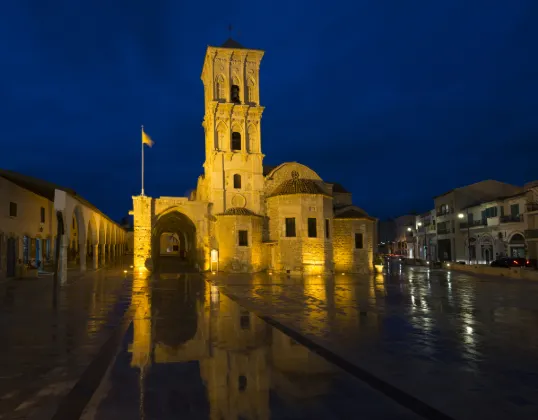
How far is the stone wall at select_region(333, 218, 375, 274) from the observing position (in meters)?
39.3

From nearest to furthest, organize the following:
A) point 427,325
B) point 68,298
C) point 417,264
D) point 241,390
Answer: point 241,390
point 427,325
point 68,298
point 417,264

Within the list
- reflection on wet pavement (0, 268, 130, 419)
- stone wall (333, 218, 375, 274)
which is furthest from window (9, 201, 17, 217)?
stone wall (333, 218, 375, 274)

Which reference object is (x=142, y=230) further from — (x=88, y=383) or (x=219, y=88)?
(x=88, y=383)

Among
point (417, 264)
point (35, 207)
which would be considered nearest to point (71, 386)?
point (35, 207)

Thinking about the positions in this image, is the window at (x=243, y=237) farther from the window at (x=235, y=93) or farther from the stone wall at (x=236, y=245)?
the window at (x=235, y=93)

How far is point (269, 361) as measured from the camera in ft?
26.0

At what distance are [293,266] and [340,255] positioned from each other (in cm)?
567

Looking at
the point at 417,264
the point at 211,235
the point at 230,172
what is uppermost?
the point at 230,172

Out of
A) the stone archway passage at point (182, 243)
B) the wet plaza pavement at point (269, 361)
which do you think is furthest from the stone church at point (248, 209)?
the wet plaza pavement at point (269, 361)

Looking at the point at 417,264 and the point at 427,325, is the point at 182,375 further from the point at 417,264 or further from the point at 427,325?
the point at 417,264

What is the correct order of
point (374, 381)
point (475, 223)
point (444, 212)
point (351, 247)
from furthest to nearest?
point (444, 212)
point (475, 223)
point (351, 247)
point (374, 381)

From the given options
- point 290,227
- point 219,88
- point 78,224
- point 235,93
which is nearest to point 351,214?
point 290,227

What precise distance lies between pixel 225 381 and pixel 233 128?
34971 millimetres

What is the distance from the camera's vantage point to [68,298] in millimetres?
17469
